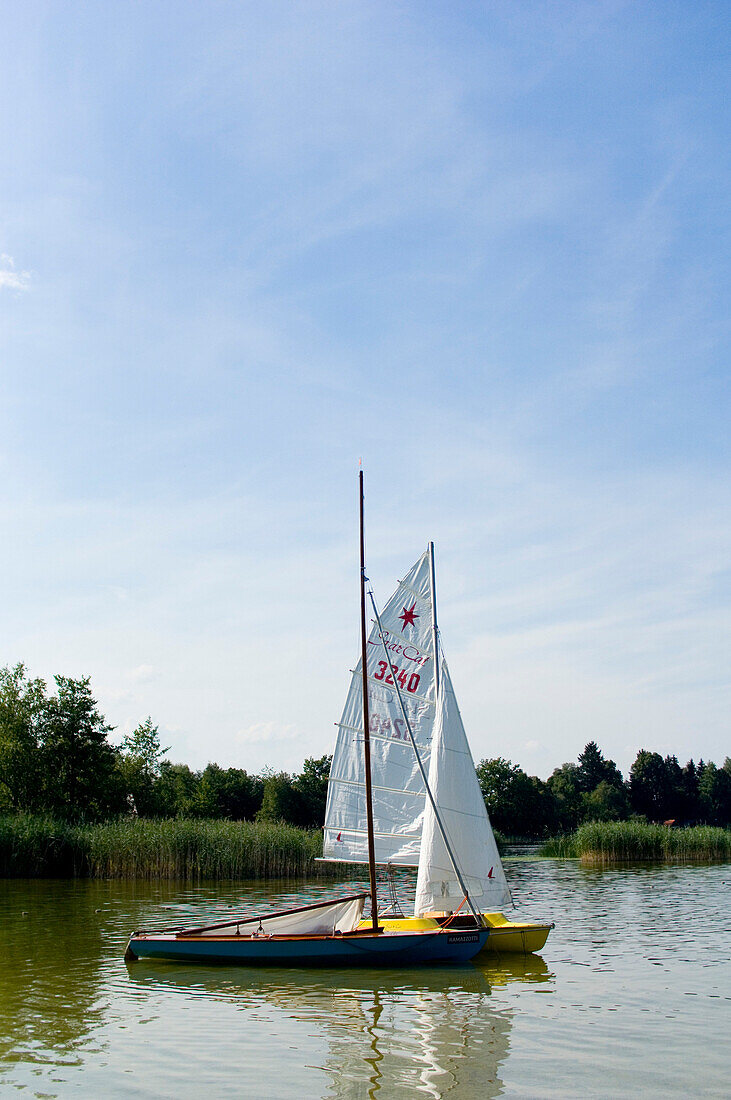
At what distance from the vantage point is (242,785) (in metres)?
89.6

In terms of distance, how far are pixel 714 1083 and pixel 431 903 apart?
884 centimetres

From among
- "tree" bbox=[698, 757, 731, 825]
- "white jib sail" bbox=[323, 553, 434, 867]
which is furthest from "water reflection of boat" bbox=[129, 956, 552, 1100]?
"tree" bbox=[698, 757, 731, 825]

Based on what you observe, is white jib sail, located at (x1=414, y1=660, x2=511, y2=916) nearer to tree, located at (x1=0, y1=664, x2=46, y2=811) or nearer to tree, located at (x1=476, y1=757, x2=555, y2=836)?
tree, located at (x1=0, y1=664, x2=46, y2=811)

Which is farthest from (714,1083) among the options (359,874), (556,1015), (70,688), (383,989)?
(70,688)

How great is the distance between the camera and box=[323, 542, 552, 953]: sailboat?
19.8 m

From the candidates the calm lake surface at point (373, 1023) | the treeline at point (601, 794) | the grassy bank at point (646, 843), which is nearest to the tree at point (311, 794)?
the treeline at point (601, 794)

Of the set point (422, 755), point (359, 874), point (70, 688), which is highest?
point (70, 688)

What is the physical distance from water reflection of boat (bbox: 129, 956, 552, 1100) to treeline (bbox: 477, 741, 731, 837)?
280 feet

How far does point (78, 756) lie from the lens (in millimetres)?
59688

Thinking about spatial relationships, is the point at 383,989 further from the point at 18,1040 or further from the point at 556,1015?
the point at 18,1040

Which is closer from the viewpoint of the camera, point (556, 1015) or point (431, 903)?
point (556, 1015)

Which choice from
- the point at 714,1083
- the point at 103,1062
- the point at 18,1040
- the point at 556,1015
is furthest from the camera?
the point at 556,1015

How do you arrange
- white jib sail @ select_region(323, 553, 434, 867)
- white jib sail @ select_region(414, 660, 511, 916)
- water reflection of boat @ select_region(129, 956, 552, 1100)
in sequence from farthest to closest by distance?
white jib sail @ select_region(323, 553, 434, 867) < white jib sail @ select_region(414, 660, 511, 916) < water reflection of boat @ select_region(129, 956, 552, 1100)

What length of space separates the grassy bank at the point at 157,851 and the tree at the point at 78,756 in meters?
18.3
